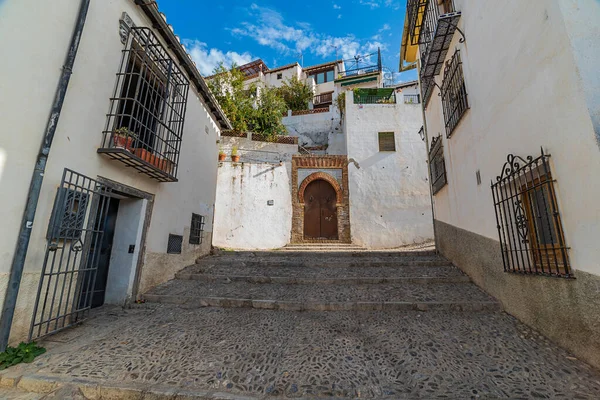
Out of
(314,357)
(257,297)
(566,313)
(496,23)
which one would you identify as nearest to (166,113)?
(257,297)

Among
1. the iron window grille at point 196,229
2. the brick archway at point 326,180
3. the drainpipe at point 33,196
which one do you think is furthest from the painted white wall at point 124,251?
the brick archway at point 326,180

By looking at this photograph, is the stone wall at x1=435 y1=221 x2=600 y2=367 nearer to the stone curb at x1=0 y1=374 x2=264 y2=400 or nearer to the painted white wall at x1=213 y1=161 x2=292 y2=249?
the stone curb at x1=0 y1=374 x2=264 y2=400

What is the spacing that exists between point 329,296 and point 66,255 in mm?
3453

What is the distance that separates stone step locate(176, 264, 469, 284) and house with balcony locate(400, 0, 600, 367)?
0.48 metres

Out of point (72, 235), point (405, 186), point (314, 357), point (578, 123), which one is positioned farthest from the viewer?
point (405, 186)

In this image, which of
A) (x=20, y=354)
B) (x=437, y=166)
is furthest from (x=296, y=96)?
(x=20, y=354)

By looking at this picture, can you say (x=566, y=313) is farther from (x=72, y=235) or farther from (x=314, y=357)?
(x=72, y=235)

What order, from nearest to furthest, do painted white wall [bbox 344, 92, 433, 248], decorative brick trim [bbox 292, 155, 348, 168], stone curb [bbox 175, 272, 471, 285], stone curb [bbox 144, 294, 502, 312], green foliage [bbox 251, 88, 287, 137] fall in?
stone curb [bbox 144, 294, 502, 312], stone curb [bbox 175, 272, 471, 285], painted white wall [bbox 344, 92, 433, 248], decorative brick trim [bbox 292, 155, 348, 168], green foliage [bbox 251, 88, 287, 137]

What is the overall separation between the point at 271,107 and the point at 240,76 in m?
3.27

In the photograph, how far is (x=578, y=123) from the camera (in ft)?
6.81

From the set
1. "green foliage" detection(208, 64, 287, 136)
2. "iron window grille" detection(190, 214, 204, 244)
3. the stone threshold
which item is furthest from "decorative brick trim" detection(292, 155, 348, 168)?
the stone threshold

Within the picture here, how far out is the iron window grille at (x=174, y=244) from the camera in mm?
4950

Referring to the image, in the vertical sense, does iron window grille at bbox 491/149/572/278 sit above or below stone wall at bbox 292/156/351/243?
below

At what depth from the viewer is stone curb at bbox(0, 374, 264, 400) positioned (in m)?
1.96
